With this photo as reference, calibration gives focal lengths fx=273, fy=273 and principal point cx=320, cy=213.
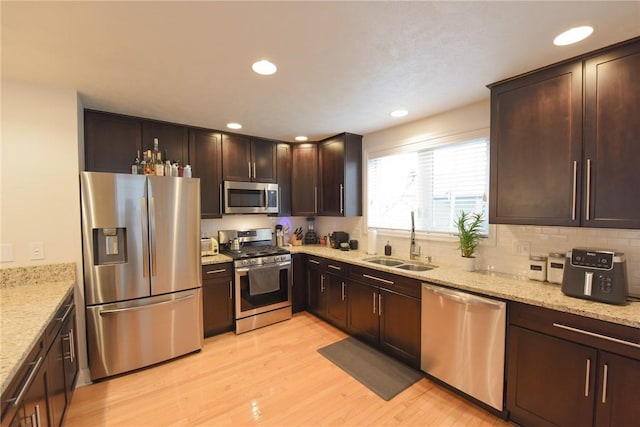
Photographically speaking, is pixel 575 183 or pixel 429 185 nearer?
pixel 575 183

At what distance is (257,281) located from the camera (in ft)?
10.8

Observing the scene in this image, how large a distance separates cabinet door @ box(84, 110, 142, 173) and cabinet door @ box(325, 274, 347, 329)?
258cm

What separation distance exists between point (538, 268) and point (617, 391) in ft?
2.86

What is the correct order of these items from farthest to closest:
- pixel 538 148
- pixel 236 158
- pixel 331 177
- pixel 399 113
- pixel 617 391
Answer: pixel 331 177 → pixel 236 158 → pixel 399 113 → pixel 538 148 → pixel 617 391

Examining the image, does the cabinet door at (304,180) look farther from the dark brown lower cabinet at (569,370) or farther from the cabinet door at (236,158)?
the dark brown lower cabinet at (569,370)

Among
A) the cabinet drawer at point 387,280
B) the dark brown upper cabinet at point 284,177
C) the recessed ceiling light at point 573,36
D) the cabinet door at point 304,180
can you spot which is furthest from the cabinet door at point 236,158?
the recessed ceiling light at point 573,36

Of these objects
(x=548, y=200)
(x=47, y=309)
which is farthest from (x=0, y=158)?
(x=548, y=200)

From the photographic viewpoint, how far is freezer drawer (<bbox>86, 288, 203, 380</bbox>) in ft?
7.71

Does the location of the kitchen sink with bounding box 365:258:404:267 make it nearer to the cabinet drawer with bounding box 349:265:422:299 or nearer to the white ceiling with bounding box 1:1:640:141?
the cabinet drawer with bounding box 349:265:422:299

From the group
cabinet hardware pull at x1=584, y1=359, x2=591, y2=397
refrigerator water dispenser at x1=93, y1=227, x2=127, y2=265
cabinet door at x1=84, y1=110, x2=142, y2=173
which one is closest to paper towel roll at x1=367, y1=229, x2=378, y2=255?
cabinet hardware pull at x1=584, y1=359, x2=591, y2=397

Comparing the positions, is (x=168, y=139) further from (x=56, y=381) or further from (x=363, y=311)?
(x=363, y=311)

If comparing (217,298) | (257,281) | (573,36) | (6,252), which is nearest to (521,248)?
(573,36)

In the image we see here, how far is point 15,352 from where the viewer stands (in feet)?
3.79

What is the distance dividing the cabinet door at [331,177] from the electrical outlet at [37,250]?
2895 mm
